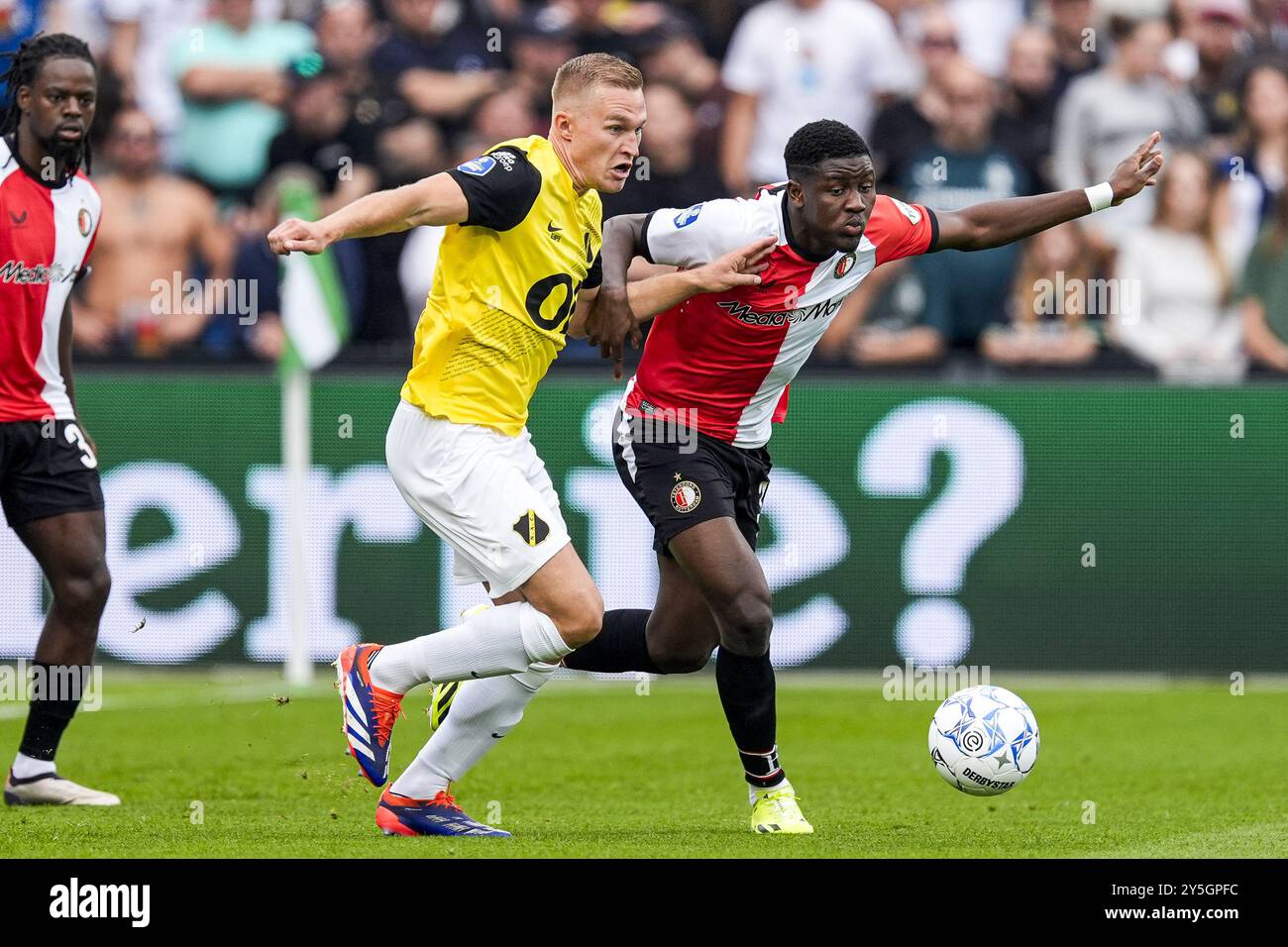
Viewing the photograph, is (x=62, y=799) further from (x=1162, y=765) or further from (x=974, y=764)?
(x=1162, y=765)

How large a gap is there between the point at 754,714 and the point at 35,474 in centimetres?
307

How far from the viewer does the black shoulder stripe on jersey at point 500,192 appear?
6.56m

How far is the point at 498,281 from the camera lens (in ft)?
22.4

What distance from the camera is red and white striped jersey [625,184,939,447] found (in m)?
7.59

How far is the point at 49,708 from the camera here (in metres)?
8.09

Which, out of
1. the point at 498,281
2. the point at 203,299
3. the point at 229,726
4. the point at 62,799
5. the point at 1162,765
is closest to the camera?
the point at 498,281

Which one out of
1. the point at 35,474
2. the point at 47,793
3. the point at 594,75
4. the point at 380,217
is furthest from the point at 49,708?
the point at 594,75

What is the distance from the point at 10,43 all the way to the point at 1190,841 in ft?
35.4

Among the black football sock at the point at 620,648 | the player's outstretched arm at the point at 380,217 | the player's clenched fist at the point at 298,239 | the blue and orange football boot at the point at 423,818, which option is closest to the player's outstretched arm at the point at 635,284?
the player's outstretched arm at the point at 380,217

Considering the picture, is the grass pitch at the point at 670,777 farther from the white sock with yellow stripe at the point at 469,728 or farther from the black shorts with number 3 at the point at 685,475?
the black shorts with number 3 at the point at 685,475

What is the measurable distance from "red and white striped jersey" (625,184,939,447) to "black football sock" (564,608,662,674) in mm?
841

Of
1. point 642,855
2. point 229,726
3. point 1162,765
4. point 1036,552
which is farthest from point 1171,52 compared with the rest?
point 642,855

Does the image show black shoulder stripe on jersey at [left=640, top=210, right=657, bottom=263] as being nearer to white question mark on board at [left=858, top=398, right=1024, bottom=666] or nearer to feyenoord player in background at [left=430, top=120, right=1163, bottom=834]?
feyenoord player in background at [left=430, top=120, right=1163, bottom=834]

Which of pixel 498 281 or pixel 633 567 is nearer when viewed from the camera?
pixel 498 281
